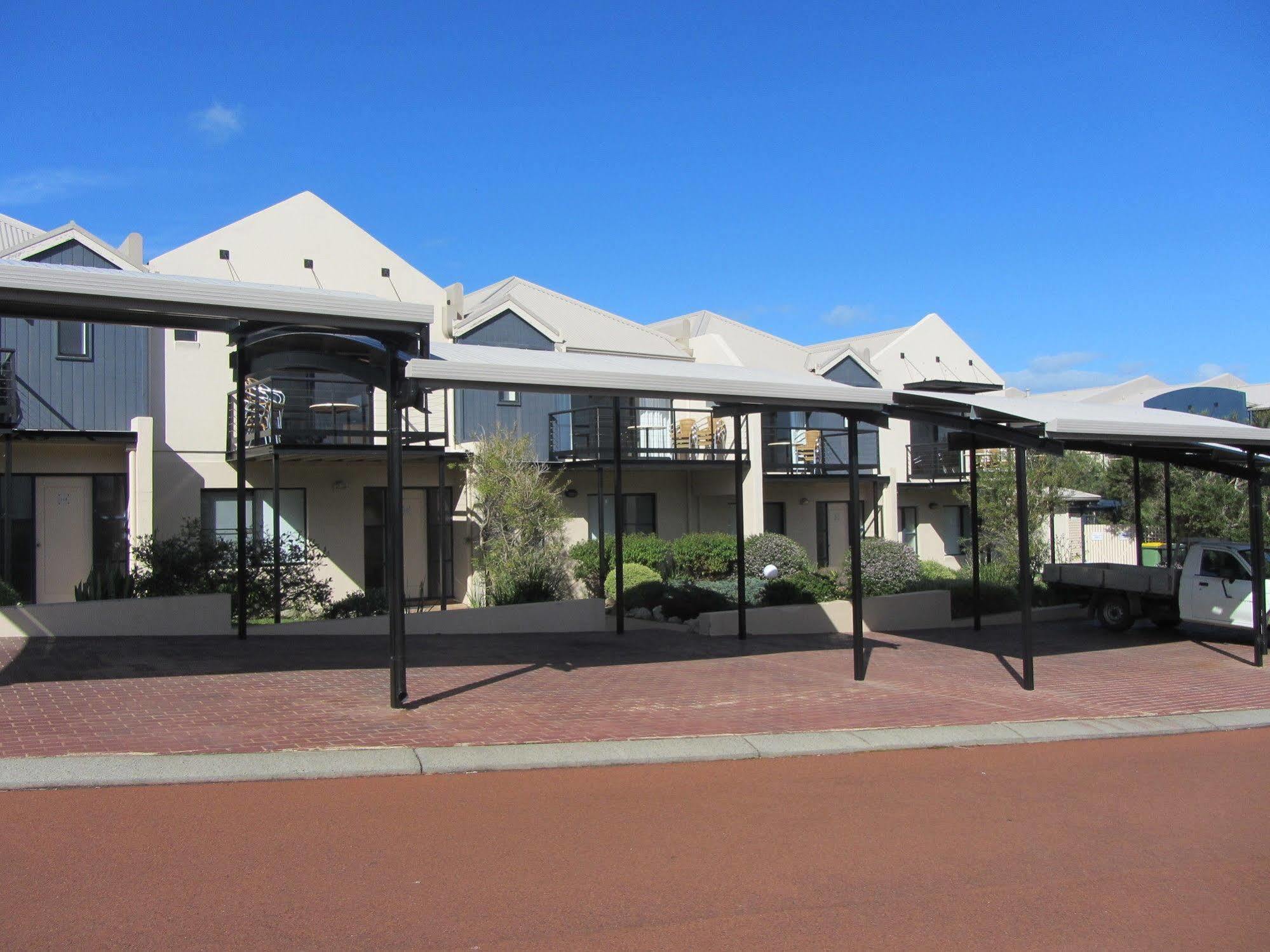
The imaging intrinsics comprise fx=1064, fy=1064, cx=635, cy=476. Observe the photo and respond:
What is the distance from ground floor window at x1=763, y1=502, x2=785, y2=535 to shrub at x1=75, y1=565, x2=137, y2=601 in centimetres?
1768

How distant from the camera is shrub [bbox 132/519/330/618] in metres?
14.9

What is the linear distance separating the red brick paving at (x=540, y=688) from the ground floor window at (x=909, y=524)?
15092mm

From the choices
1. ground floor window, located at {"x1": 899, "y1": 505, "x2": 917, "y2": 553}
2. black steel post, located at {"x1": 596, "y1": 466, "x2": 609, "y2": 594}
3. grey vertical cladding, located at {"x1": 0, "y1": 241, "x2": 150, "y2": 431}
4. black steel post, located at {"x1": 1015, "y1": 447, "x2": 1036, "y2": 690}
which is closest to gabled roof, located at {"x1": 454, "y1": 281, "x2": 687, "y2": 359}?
black steel post, located at {"x1": 596, "y1": 466, "x2": 609, "y2": 594}

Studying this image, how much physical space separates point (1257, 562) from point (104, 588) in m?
15.9

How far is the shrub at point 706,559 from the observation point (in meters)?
22.5

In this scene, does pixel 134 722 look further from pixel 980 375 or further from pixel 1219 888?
pixel 980 375

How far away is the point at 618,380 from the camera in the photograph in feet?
35.2

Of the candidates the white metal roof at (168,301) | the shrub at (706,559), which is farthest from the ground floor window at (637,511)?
the white metal roof at (168,301)

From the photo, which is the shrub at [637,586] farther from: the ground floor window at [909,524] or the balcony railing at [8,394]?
the ground floor window at [909,524]

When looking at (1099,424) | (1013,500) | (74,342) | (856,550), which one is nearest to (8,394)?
(74,342)

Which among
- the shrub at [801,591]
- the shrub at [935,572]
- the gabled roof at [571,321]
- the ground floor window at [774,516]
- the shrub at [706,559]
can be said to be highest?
the gabled roof at [571,321]

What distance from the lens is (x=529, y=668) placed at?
1263 cm

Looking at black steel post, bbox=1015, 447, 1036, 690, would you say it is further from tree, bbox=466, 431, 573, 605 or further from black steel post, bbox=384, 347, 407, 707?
tree, bbox=466, 431, 573, 605

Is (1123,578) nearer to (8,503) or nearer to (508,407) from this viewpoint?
(508,407)
